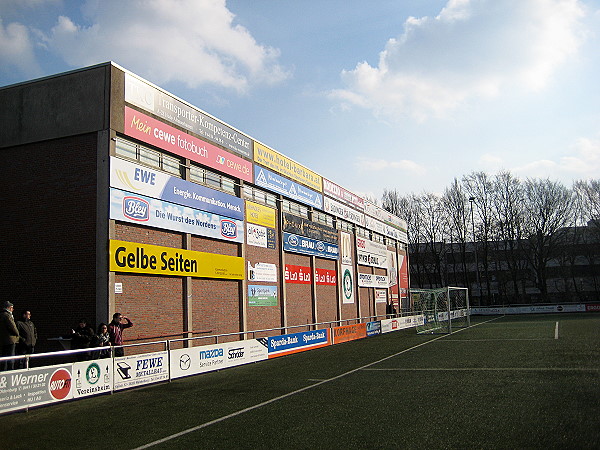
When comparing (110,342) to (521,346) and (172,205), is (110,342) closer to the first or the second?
(172,205)

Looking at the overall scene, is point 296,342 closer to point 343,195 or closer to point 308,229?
point 308,229

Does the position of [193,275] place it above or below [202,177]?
below

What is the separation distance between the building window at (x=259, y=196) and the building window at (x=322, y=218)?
5412 millimetres

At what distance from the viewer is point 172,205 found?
60.7 ft

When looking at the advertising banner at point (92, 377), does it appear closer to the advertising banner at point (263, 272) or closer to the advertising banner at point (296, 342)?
the advertising banner at point (296, 342)

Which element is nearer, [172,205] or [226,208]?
[172,205]

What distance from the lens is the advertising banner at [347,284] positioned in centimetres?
3403

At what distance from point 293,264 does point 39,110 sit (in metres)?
14.9

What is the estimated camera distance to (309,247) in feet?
96.9

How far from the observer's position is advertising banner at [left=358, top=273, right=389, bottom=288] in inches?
1466

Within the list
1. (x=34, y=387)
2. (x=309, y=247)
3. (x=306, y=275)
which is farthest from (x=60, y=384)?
(x=309, y=247)

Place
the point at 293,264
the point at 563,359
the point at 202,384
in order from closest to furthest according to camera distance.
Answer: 1. the point at 202,384
2. the point at 563,359
3. the point at 293,264

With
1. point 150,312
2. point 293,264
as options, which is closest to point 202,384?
point 150,312

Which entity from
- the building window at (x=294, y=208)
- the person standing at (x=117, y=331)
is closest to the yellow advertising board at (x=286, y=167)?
the building window at (x=294, y=208)
